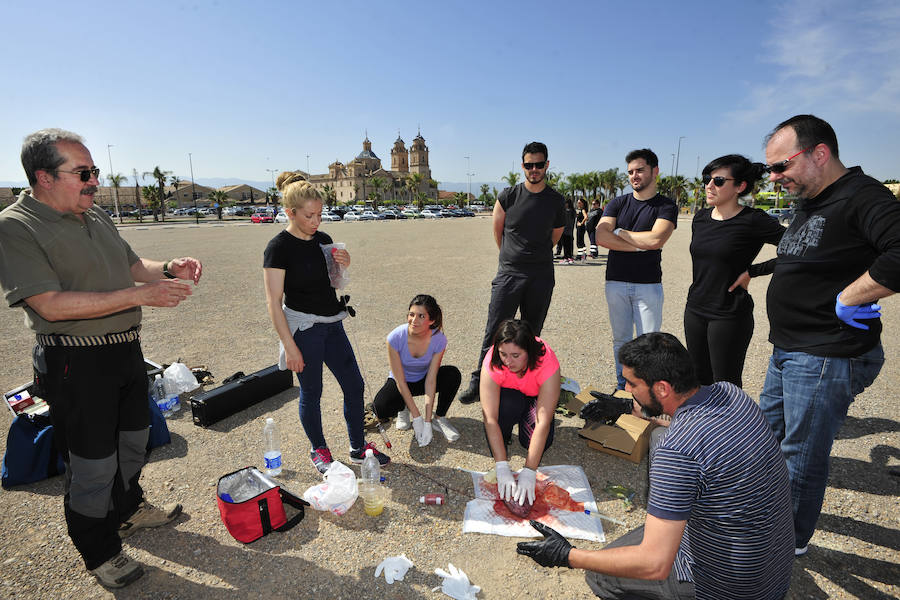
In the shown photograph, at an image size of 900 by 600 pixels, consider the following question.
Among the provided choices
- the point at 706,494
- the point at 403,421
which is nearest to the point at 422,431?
the point at 403,421

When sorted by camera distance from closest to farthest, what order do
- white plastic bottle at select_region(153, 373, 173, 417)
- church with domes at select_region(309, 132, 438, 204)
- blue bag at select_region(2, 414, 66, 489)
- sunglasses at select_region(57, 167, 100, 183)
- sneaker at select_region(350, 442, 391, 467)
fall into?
sunglasses at select_region(57, 167, 100, 183), blue bag at select_region(2, 414, 66, 489), sneaker at select_region(350, 442, 391, 467), white plastic bottle at select_region(153, 373, 173, 417), church with domes at select_region(309, 132, 438, 204)

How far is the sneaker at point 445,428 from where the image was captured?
3914mm

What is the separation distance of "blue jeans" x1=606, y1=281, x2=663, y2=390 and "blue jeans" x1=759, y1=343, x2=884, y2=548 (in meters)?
1.46

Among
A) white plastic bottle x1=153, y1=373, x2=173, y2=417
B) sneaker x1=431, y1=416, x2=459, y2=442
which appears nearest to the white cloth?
sneaker x1=431, y1=416, x2=459, y2=442

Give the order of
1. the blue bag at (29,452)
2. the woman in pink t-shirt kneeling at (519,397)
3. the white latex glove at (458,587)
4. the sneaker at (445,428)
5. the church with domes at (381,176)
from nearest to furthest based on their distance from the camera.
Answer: the white latex glove at (458,587) → the woman in pink t-shirt kneeling at (519,397) → the blue bag at (29,452) → the sneaker at (445,428) → the church with domes at (381,176)

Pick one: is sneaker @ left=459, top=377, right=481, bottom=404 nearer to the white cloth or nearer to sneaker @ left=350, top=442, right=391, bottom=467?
sneaker @ left=350, top=442, right=391, bottom=467

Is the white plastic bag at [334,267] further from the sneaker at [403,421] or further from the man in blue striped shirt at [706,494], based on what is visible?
the man in blue striped shirt at [706,494]


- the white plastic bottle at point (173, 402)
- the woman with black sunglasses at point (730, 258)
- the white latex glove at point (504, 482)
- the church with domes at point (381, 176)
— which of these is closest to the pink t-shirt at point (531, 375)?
the white latex glove at point (504, 482)

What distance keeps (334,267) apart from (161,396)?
2581mm

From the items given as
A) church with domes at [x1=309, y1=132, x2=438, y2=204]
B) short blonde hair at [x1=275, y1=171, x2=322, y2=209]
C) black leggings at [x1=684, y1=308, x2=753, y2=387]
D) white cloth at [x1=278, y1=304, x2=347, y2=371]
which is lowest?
black leggings at [x1=684, y1=308, x2=753, y2=387]

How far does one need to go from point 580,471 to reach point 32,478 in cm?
404

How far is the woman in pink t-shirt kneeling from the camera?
10.1 feet

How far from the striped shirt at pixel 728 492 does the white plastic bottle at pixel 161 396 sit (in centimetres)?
435

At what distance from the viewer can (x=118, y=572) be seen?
2.45 m
